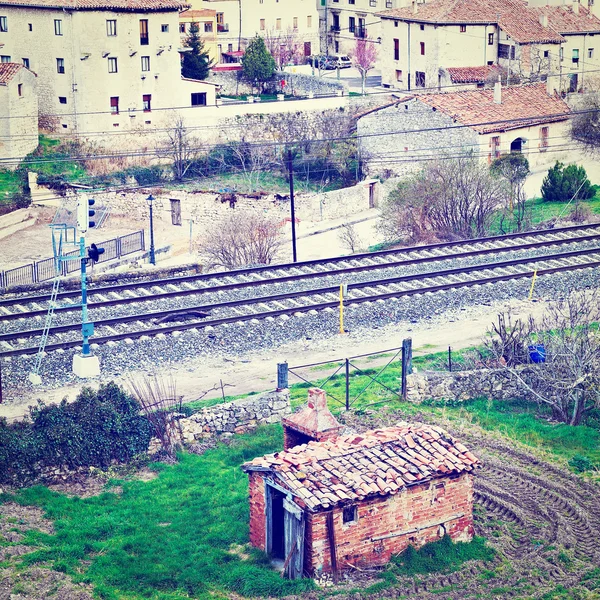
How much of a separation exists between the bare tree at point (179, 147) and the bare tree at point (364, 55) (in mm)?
12239

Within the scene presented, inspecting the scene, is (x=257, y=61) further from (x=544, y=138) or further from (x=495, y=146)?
(x=495, y=146)

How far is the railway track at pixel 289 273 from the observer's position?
33.6 m

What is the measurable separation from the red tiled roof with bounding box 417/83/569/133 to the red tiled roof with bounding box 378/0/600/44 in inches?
281

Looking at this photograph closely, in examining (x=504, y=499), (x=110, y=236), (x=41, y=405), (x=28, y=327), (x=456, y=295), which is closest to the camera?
(x=504, y=499)

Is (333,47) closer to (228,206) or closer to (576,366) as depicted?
(228,206)

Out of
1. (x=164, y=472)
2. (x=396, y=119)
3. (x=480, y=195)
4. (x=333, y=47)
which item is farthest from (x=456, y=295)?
(x=333, y=47)

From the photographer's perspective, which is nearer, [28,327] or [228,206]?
[28,327]

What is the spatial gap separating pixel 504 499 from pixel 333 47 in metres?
56.4

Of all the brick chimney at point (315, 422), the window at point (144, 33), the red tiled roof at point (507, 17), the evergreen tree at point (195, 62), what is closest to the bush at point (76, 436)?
the brick chimney at point (315, 422)

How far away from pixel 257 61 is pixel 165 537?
152ft

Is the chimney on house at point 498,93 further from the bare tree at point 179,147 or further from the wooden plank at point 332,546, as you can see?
the wooden plank at point 332,546

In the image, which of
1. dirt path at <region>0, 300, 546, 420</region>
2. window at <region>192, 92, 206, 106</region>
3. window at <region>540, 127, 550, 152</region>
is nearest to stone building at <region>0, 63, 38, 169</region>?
window at <region>192, 92, 206, 106</region>

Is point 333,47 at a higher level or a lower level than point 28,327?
higher

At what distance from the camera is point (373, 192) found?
168 feet
